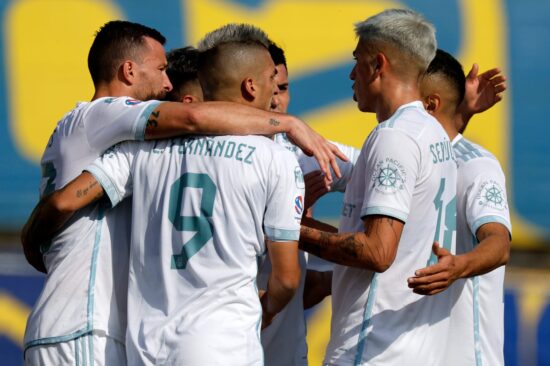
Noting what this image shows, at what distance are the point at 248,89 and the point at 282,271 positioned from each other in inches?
23.9

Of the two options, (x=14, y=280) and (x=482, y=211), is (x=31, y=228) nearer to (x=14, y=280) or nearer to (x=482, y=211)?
(x=482, y=211)

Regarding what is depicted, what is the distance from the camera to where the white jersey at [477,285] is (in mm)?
3568

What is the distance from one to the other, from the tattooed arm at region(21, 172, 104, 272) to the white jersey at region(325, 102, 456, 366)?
0.86 m

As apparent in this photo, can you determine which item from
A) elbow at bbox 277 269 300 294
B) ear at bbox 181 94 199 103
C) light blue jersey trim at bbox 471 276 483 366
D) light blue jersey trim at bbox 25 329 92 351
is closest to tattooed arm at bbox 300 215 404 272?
elbow at bbox 277 269 300 294

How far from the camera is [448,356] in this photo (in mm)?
3564

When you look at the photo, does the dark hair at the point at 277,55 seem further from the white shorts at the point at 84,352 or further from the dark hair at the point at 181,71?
the white shorts at the point at 84,352

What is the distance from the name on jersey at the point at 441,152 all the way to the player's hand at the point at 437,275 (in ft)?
1.13

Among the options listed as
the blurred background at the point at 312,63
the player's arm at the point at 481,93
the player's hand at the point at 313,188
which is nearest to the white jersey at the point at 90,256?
the player's hand at the point at 313,188

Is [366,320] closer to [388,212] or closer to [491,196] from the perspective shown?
[388,212]

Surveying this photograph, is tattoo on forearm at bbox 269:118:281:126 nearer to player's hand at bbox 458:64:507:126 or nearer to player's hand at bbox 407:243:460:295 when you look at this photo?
player's hand at bbox 407:243:460:295

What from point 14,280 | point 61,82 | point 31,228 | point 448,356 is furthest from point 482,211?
point 61,82

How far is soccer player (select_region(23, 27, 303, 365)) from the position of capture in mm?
3020

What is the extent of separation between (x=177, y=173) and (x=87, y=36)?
410 cm

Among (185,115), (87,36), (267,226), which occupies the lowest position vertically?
(267,226)
